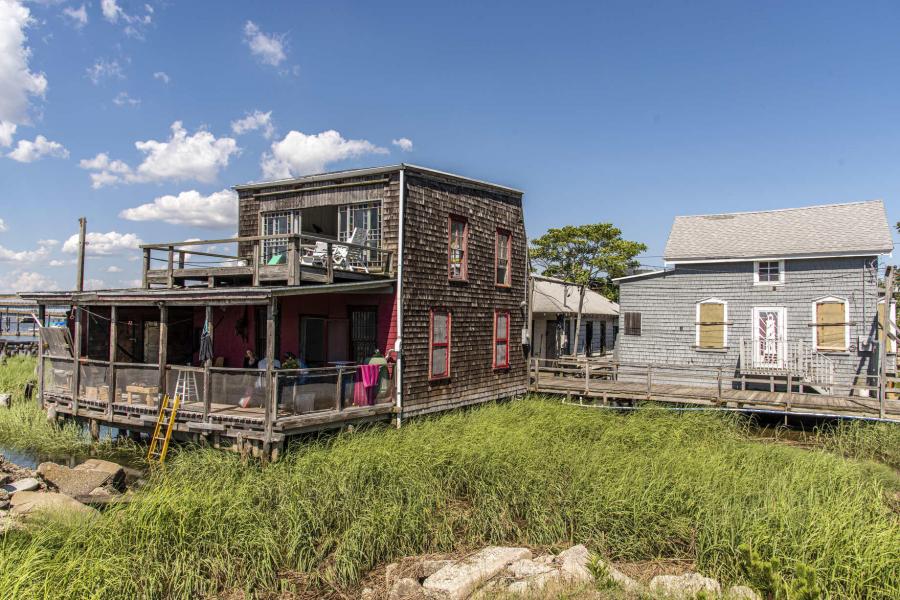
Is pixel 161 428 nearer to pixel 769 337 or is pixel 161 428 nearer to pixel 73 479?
pixel 73 479

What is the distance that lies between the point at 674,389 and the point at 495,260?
24.9ft

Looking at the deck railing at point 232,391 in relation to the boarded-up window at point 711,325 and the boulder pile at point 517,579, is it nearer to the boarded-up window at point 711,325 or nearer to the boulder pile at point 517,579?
the boulder pile at point 517,579

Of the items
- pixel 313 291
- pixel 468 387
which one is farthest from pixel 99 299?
pixel 468 387

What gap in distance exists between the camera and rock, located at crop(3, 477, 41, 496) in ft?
36.3

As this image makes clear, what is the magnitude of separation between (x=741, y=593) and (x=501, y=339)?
13.6 metres

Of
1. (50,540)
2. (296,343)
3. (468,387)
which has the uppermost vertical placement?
(296,343)

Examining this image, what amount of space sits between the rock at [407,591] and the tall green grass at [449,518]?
2.82 ft

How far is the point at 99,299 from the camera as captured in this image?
15.2 metres

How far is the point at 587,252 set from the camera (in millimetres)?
43531

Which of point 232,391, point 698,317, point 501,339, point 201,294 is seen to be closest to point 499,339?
point 501,339

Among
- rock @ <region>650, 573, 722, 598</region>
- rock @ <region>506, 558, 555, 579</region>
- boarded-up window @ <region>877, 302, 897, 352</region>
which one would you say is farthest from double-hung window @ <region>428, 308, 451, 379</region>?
boarded-up window @ <region>877, 302, 897, 352</region>

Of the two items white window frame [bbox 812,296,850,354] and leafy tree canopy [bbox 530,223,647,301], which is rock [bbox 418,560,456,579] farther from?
leafy tree canopy [bbox 530,223,647,301]

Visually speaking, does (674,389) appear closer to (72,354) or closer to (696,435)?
(696,435)

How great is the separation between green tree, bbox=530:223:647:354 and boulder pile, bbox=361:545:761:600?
34649 millimetres
